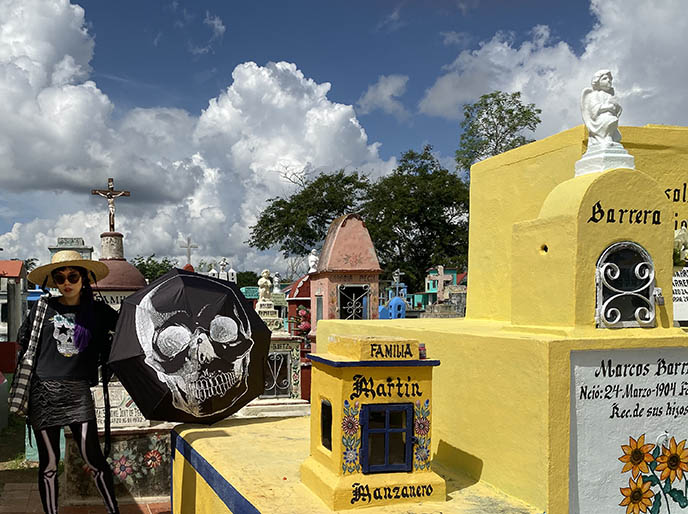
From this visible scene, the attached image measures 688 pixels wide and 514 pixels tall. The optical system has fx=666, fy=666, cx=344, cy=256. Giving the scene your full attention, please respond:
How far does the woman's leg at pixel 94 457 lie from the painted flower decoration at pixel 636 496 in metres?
3.71

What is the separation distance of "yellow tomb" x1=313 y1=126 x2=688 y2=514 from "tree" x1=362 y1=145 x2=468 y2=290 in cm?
2706

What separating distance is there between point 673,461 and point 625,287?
120 centimetres

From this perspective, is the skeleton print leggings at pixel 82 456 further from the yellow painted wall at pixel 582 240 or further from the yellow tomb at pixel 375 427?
the yellow painted wall at pixel 582 240

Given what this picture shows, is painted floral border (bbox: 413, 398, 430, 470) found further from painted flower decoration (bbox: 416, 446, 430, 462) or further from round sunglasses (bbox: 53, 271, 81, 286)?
round sunglasses (bbox: 53, 271, 81, 286)

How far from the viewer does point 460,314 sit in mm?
22938

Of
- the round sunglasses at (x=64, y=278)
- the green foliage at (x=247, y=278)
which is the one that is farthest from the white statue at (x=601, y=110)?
the green foliage at (x=247, y=278)

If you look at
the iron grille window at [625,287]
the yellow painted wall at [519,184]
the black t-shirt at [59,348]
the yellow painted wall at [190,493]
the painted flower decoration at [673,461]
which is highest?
the yellow painted wall at [519,184]

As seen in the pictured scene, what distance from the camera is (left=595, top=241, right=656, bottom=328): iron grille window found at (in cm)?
436

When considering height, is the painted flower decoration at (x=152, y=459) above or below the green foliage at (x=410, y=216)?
below

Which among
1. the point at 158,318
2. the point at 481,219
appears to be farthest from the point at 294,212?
the point at 158,318

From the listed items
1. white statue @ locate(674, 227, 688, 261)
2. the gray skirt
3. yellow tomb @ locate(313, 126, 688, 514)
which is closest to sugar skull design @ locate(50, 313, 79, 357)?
the gray skirt

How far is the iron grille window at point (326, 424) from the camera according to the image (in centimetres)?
417

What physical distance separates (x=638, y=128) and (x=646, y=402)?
113 inches

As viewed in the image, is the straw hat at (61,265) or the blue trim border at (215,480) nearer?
the blue trim border at (215,480)
